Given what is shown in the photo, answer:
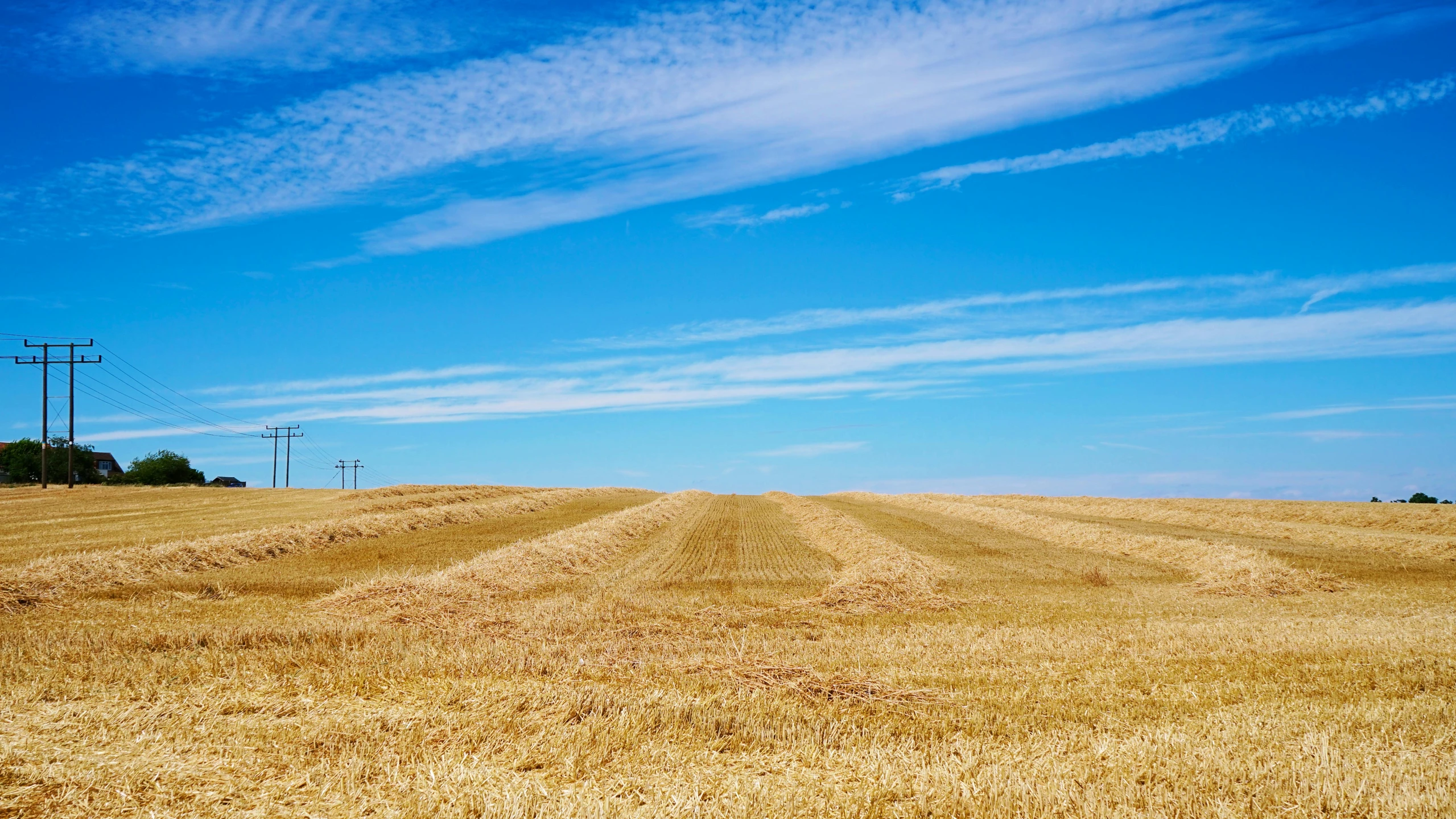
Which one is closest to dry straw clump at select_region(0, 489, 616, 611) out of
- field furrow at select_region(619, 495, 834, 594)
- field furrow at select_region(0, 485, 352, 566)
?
field furrow at select_region(0, 485, 352, 566)

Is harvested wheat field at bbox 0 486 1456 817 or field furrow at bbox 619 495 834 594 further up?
harvested wheat field at bbox 0 486 1456 817

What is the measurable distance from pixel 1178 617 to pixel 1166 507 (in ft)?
147

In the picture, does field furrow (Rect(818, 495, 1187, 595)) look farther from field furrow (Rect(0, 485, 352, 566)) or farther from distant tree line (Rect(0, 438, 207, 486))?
distant tree line (Rect(0, 438, 207, 486))

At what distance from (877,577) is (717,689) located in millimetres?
8860

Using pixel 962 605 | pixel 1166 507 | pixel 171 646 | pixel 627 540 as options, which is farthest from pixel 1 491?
pixel 1166 507

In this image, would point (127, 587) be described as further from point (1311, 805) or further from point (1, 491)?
point (1, 491)

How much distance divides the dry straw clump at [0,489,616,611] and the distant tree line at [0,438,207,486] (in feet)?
249

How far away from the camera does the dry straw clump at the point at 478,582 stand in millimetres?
13438

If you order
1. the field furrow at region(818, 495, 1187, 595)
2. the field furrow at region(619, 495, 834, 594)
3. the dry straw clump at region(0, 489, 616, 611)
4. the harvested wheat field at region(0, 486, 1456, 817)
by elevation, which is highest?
the dry straw clump at region(0, 489, 616, 611)

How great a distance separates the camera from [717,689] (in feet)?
27.6

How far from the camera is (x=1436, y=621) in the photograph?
523 inches

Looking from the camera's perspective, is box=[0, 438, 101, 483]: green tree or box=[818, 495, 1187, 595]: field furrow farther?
box=[0, 438, 101, 483]: green tree

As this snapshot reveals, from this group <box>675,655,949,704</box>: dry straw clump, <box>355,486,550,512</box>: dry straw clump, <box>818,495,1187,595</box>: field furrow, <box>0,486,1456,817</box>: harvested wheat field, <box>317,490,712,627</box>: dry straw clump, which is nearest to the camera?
<box>0,486,1456,817</box>: harvested wheat field

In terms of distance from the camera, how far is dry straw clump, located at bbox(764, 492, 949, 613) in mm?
15039
